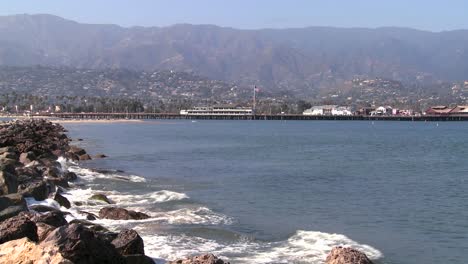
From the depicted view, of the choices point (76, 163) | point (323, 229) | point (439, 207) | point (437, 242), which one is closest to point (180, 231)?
point (323, 229)

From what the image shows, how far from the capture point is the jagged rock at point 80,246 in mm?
8828

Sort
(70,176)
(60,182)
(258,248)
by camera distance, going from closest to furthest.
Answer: (258,248)
(60,182)
(70,176)

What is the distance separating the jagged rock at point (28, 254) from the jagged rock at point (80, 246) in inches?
5.6

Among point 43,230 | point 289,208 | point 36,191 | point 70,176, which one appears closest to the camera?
point 43,230

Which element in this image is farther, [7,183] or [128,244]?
[7,183]

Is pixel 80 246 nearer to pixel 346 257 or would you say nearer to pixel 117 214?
pixel 346 257

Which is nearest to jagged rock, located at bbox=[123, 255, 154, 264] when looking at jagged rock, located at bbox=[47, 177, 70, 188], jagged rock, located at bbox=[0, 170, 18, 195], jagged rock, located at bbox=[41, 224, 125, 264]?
jagged rock, located at bbox=[41, 224, 125, 264]

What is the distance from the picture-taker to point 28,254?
28.5 feet

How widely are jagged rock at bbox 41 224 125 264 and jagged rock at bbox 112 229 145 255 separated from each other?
3.88 feet

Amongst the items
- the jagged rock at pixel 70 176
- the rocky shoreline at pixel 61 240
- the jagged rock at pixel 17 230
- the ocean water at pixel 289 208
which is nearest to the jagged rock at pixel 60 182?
the ocean water at pixel 289 208

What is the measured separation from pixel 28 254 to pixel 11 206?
4728 millimetres

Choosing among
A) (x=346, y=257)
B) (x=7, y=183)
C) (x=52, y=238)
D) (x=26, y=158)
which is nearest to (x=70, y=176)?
(x=26, y=158)

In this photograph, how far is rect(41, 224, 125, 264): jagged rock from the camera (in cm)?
883

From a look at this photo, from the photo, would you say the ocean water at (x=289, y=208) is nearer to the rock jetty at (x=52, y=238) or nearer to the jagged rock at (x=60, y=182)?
the jagged rock at (x=60, y=182)
